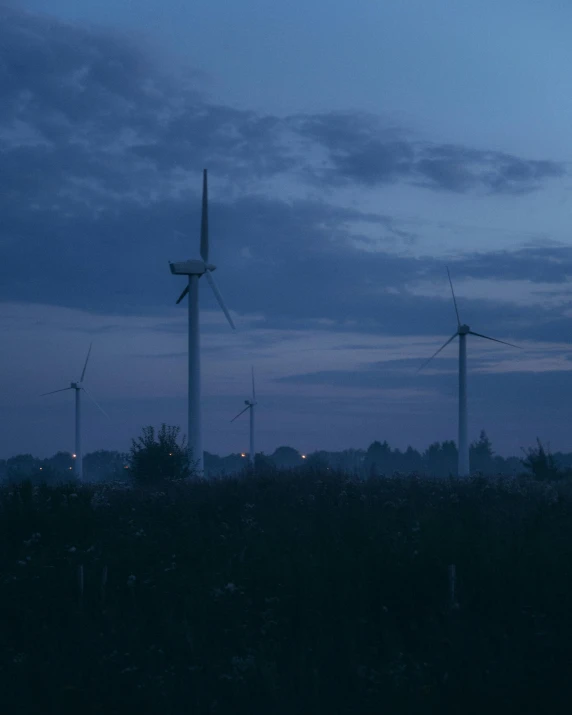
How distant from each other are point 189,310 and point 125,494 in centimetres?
2263

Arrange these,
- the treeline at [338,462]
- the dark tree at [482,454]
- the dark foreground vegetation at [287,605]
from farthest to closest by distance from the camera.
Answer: the dark tree at [482,454] < the treeline at [338,462] < the dark foreground vegetation at [287,605]

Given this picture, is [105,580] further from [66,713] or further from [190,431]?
[190,431]

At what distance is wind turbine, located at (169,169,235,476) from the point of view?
45.9 m

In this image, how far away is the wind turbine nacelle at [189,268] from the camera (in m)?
50.7

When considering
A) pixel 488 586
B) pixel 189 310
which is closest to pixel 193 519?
pixel 488 586

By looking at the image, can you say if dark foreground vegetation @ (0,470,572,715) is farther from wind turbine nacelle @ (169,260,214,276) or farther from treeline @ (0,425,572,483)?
wind turbine nacelle @ (169,260,214,276)

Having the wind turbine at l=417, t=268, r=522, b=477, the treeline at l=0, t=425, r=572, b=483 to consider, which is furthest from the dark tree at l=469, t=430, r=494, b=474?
the wind turbine at l=417, t=268, r=522, b=477

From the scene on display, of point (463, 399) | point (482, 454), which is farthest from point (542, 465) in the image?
point (482, 454)

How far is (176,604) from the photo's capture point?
53.2 feet

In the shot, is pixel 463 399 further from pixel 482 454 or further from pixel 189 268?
pixel 482 454

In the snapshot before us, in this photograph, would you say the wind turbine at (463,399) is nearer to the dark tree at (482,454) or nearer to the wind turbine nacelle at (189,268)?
the wind turbine nacelle at (189,268)

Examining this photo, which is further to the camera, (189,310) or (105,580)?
(189,310)

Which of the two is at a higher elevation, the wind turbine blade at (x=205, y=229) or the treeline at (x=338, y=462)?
the wind turbine blade at (x=205, y=229)

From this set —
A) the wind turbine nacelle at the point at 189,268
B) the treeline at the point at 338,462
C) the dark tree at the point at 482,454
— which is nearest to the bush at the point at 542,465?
the treeline at the point at 338,462
